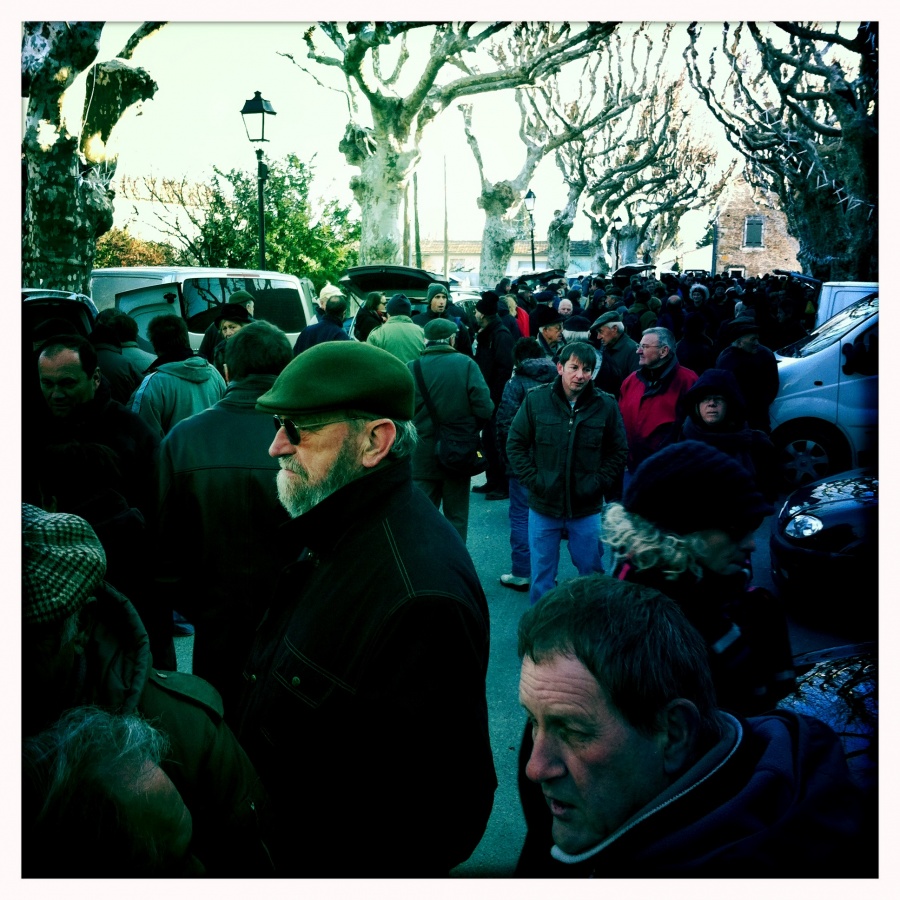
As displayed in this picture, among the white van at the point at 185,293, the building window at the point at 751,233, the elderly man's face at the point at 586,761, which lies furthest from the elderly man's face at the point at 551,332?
the building window at the point at 751,233

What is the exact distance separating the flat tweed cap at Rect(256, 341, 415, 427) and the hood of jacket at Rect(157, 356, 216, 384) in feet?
11.1

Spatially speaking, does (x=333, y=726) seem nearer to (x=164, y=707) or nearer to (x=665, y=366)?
(x=164, y=707)

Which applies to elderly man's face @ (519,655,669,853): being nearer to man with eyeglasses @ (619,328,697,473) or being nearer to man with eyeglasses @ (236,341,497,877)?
man with eyeglasses @ (236,341,497,877)

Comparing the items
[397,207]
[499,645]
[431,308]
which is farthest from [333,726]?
[397,207]

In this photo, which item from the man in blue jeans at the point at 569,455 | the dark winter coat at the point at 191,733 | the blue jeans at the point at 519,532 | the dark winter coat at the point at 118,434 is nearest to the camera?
the dark winter coat at the point at 191,733

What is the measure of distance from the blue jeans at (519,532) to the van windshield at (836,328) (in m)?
4.20

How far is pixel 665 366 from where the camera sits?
6.34m

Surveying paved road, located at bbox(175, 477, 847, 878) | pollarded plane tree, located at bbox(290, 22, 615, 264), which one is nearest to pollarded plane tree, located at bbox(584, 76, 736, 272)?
pollarded plane tree, located at bbox(290, 22, 615, 264)

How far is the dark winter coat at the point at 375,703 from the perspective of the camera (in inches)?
69.4

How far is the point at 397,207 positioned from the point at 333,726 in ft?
59.6

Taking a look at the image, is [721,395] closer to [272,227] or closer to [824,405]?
[824,405]

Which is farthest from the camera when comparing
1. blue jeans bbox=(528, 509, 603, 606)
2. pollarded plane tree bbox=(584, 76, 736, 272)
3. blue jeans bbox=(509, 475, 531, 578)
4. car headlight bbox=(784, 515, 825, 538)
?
pollarded plane tree bbox=(584, 76, 736, 272)

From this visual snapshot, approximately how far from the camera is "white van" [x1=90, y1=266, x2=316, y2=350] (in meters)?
11.3

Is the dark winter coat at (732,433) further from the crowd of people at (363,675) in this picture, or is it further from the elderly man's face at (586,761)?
the elderly man's face at (586,761)
